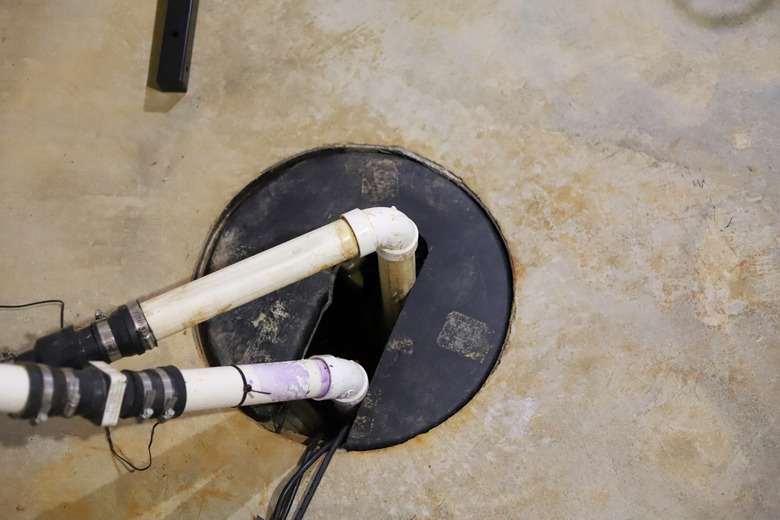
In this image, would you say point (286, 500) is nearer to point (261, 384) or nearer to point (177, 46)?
point (261, 384)

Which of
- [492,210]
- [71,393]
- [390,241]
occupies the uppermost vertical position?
[71,393]

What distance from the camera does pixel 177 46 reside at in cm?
253

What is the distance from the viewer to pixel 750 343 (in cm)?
216

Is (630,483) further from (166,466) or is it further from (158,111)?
(158,111)

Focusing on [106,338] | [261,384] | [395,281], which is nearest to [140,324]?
[106,338]

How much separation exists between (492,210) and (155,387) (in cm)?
141

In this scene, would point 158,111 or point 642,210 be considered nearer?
point 642,210

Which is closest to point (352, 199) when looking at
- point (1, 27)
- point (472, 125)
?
point (472, 125)

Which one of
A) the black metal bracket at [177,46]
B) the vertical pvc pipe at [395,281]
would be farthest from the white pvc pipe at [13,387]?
the black metal bracket at [177,46]

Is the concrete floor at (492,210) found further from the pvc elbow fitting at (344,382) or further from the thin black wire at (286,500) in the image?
the pvc elbow fitting at (344,382)

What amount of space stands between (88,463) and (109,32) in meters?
1.74

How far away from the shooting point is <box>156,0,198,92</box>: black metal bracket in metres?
2.49

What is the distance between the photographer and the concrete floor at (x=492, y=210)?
205 centimetres

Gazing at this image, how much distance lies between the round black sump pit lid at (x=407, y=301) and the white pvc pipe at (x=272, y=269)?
0.41 metres
